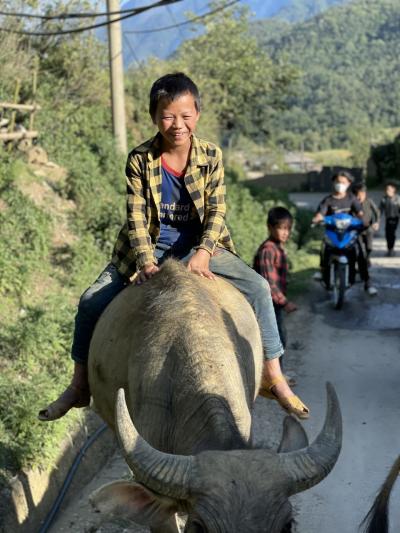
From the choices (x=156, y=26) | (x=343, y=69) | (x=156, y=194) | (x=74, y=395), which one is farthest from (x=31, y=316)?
(x=343, y=69)

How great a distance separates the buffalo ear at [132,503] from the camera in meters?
2.88

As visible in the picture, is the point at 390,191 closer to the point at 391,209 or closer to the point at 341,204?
the point at 391,209

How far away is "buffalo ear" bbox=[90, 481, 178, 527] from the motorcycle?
26.1 feet

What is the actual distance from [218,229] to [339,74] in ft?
448

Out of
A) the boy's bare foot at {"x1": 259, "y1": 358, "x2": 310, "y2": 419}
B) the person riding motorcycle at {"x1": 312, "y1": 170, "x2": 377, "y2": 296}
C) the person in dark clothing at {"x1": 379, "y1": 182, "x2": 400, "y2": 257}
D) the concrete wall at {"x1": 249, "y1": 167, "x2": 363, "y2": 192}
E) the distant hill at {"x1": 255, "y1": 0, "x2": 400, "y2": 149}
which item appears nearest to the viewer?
the boy's bare foot at {"x1": 259, "y1": 358, "x2": 310, "y2": 419}

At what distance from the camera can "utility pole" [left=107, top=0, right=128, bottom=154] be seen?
14117 mm

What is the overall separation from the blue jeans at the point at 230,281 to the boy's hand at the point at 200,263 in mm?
171

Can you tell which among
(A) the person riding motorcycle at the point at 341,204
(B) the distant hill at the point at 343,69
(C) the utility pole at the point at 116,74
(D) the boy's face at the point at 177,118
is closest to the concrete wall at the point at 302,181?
(C) the utility pole at the point at 116,74

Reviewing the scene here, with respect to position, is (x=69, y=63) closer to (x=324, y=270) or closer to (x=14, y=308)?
(x=324, y=270)

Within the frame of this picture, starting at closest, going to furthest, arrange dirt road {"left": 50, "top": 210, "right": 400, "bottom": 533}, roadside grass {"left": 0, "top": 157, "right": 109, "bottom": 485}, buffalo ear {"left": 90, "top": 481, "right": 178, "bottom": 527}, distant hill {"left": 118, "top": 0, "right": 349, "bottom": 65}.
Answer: buffalo ear {"left": 90, "top": 481, "right": 178, "bottom": 527} → dirt road {"left": 50, "top": 210, "right": 400, "bottom": 533} → roadside grass {"left": 0, "top": 157, "right": 109, "bottom": 485} → distant hill {"left": 118, "top": 0, "right": 349, "bottom": 65}

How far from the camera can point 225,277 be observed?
4.46m

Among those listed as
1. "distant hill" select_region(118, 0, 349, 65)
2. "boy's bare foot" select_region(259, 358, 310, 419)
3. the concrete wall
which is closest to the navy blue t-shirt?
"boy's bare foot" select_region(259, 358, 310, 419)

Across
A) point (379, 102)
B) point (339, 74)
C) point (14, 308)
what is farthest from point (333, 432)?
point (339, 74)

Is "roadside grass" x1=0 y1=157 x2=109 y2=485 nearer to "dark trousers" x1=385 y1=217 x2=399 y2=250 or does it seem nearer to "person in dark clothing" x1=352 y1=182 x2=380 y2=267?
"person in dark clothing" x1=352 y1=182 x2=380 y2=267
